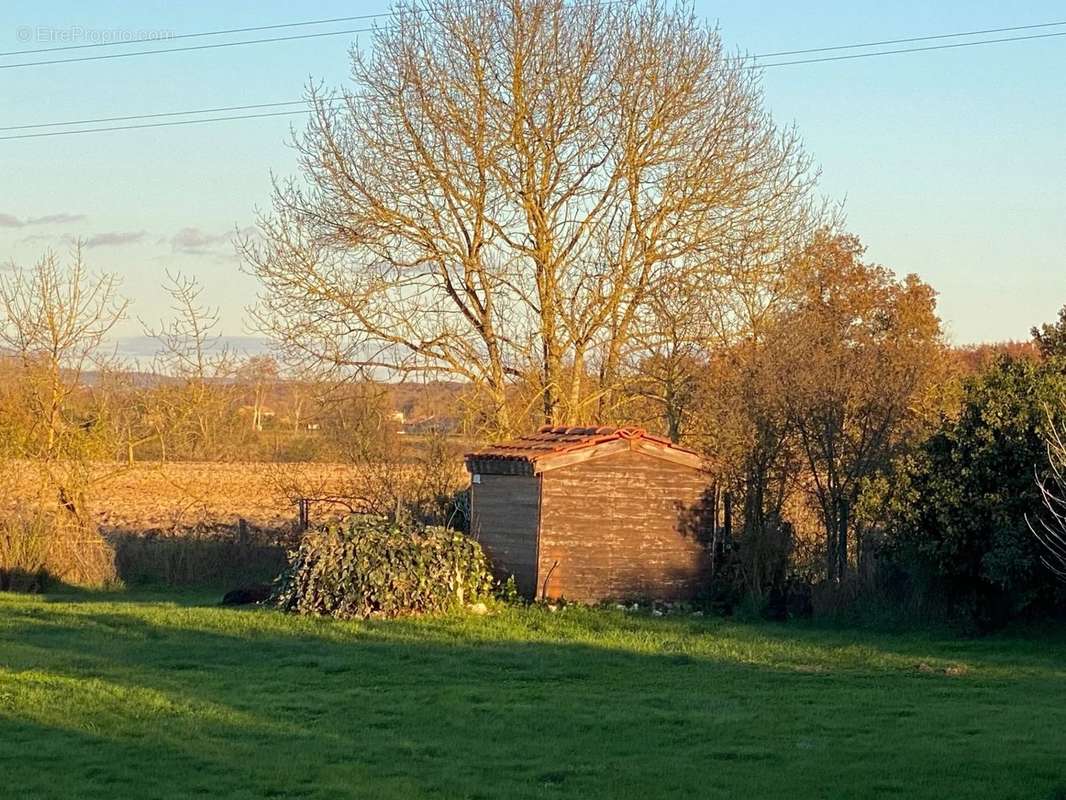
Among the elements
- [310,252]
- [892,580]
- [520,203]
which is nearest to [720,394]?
[892,580]

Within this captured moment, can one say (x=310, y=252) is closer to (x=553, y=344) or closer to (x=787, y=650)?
(x=553, y=344)

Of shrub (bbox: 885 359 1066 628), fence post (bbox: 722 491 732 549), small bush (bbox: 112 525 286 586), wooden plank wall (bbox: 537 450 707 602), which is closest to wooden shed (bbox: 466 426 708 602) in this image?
wooden plank wall (bbox: 537 450 707 602)

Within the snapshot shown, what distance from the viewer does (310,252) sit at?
2681 centimetres

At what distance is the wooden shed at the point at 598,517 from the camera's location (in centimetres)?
2177

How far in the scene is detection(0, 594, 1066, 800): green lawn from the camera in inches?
393

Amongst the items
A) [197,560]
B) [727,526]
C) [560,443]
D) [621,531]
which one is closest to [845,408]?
[727,526]

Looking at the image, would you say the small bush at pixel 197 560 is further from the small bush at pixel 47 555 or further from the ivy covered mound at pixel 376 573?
the ivy covered mound at pixel 376 573

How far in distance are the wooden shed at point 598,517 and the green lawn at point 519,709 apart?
1325mm

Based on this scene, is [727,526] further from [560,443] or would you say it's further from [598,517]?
[560,443]

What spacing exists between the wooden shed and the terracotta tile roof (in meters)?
0.02

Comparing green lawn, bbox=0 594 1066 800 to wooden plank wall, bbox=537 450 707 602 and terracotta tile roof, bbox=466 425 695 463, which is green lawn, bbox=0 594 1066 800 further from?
terracotta tile roof, bbox=466 425 695 463

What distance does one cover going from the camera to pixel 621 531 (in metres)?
22.0

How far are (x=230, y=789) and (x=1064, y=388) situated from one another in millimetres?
13014

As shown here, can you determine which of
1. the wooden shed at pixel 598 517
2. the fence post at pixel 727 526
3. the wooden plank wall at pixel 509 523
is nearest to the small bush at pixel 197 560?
the wooden plank wall at pixel 509 523
